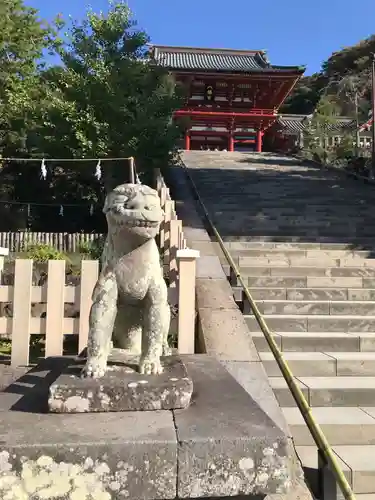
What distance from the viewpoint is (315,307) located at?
16.1ft

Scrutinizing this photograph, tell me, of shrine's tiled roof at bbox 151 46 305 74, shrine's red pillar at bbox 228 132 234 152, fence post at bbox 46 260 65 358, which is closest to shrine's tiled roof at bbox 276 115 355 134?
shrine's tiled roof at bbox 151 46 305 74

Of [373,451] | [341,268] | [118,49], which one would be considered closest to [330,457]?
[373,451]

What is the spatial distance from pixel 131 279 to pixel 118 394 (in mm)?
543

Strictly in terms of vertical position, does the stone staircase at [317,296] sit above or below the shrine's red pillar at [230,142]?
below

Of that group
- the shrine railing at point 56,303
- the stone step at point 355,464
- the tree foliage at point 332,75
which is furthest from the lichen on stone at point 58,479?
the tree foliage at point 332,75

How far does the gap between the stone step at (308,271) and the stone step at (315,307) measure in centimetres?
88

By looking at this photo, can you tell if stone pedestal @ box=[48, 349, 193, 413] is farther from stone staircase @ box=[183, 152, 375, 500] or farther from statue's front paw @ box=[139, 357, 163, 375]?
stone staircase @ box=[183, 152, 375, 500]

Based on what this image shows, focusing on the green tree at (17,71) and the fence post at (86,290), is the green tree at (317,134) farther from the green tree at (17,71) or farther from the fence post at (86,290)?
the fence post at (86,290)

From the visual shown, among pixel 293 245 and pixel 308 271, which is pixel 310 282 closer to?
pixel 308 271

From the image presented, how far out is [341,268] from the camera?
5.91 m

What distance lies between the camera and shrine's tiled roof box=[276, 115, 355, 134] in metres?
29.5

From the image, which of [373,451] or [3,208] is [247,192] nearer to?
[3,208]

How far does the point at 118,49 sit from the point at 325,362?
10.5 meters

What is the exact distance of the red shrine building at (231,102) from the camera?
79.0 feet
